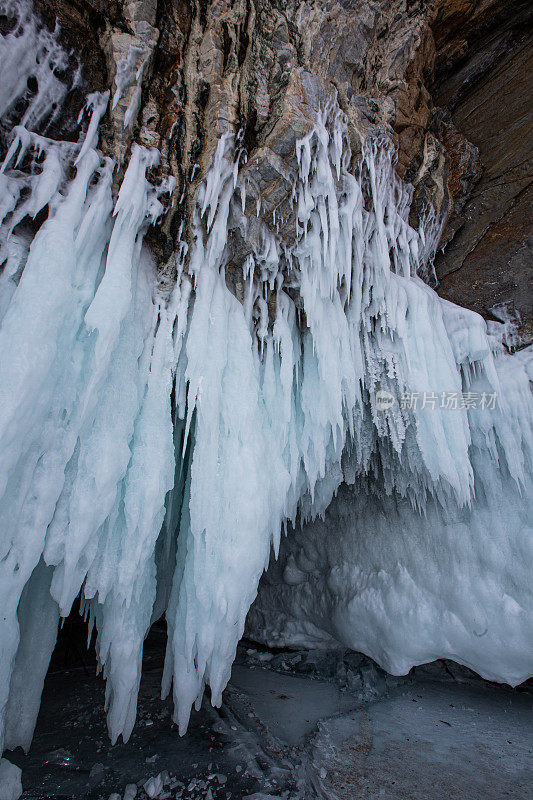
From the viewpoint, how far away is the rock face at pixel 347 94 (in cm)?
269

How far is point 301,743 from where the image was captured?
328 cm

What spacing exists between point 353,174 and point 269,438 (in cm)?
256

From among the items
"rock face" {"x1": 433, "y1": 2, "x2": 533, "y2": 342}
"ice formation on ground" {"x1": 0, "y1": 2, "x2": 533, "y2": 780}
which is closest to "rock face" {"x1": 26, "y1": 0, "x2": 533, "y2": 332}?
"rock face" {"x1": 433, "y1": 2, "x2": 533, "y2": 342}

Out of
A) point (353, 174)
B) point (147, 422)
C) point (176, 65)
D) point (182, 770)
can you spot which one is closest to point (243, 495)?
point (147, 422)

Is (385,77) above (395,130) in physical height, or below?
above

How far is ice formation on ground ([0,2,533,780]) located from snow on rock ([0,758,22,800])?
0.71 ft

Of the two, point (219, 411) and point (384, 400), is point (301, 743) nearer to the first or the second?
point (219, 411)

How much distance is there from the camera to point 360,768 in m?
2.95

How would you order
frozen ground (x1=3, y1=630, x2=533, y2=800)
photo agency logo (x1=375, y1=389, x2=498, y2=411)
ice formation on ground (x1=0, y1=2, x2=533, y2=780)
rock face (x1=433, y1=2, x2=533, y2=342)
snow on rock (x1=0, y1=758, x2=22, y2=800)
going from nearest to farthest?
snow on rock (x1=0, y1=758, x2=22, y2=800), ice formation on ground (x1=0, y1=2, x2=533, y2=780), frozen ground (x1=3, y1=630, x2=533, y2=800), photo agency logo (x1=375, y1=389, x2=498, y2=411), rock face (x1=433, y1=2, x2=533, y2=342)

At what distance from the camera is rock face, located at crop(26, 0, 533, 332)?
2.69 meters

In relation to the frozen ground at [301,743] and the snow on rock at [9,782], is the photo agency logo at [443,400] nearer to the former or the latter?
the frozen ground at [301,743]

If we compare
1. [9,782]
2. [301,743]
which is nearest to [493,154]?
[301,743]

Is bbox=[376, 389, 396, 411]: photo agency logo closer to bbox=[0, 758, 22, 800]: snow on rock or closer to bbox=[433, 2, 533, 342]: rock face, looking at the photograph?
bbox=[433, 2, 533, 342]: rock face

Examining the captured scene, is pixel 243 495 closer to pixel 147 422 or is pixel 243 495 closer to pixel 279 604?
pixel 147 422
